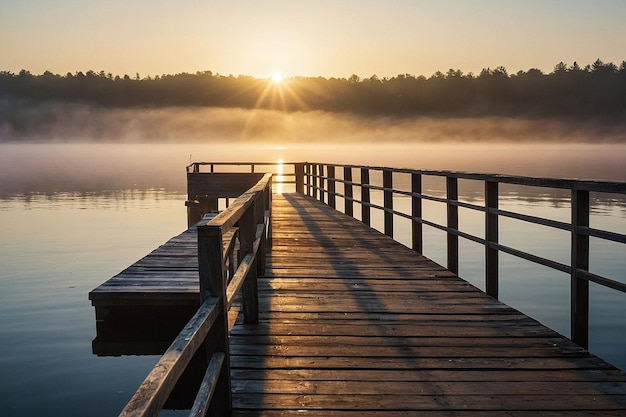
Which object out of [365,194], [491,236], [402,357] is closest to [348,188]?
[365,194]

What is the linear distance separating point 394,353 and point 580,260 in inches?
65.0

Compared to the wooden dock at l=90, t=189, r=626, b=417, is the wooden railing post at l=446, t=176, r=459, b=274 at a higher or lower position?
higher

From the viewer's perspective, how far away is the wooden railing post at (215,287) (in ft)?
11.9

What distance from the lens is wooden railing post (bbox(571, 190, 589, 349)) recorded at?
539 cm

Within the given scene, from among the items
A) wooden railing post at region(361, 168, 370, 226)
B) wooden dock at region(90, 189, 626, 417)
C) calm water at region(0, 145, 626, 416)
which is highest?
wooden railing post at region(361, 168, 370, 226)

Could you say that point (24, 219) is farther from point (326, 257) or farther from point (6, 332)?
point (326, 257)

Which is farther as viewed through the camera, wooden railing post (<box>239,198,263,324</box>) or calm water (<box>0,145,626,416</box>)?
calm water (<box>0,145,626,416</box>)

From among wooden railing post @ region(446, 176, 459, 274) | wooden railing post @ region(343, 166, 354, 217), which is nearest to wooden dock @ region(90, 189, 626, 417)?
wooden railing post @ region(446, 176, 459, 274)

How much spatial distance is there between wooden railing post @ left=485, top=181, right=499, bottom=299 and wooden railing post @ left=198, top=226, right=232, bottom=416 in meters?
4.16

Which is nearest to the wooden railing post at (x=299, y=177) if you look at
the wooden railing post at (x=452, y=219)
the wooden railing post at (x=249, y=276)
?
the wooden railing post at (x=452, y=219)

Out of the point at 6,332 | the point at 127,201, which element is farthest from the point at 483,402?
the point at 127,201

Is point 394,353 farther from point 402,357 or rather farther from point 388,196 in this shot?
point 388,196

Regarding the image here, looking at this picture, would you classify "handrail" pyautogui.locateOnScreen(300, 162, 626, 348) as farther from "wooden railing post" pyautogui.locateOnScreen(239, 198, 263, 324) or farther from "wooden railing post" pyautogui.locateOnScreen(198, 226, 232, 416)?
"wooden railing post" pyautogui.locateOnScreen(198, 226, 232, 416)

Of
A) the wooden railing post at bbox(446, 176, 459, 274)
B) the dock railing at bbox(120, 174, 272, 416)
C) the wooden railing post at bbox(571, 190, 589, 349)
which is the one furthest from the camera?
the wooden railing post at bbox(446, 176, 459, 274)
